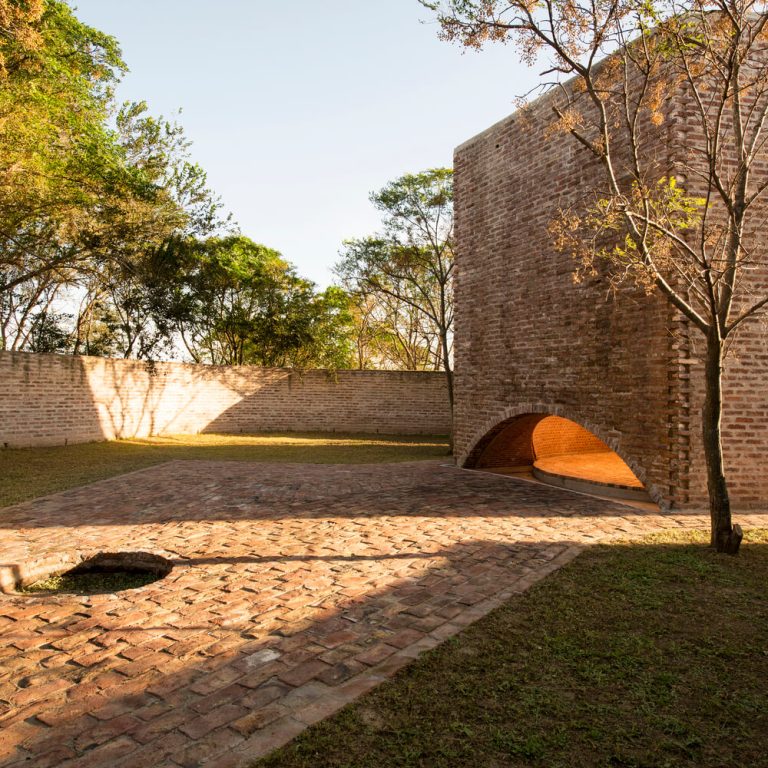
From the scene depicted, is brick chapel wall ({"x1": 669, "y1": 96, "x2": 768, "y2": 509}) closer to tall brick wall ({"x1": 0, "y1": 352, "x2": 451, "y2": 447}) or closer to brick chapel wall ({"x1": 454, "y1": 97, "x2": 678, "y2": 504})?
brick chapel wall ({"x1": 454, "y1": 97, "x2": 678, "y2": 504})

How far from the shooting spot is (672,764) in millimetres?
2182

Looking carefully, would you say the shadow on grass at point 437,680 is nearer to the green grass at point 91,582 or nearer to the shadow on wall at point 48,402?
the green grass at point 91,582

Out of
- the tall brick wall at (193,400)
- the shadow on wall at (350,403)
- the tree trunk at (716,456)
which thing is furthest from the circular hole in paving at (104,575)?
the shadow on wall at (350,403)

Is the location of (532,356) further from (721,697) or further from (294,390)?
(294,390)

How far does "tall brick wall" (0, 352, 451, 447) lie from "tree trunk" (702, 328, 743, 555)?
563 inches

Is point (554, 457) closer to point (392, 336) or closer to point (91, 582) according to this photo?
point (91, 582)

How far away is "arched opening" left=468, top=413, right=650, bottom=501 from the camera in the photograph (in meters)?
8.12

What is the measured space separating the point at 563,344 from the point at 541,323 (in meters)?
0.58

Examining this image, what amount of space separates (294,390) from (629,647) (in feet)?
60.9

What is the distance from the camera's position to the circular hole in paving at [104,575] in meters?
4.42

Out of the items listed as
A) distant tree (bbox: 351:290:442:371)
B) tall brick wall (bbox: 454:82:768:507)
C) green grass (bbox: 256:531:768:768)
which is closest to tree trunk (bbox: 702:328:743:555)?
green grass (bbox: 256:531:768:768)

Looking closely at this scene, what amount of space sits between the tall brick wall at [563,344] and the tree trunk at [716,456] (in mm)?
1699

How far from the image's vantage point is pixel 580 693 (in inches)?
105

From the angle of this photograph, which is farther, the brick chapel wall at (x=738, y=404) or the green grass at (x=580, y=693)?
the brick chapel wall at (x=738, y=404)
